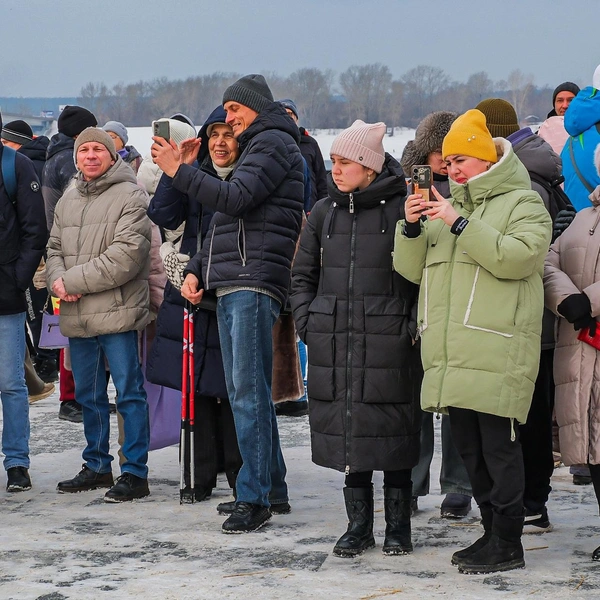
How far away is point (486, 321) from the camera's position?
14.8 feet

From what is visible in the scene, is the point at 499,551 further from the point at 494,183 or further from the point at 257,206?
the point at 257,206

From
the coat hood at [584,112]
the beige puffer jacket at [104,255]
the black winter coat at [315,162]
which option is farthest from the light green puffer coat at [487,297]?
the black winter coat at [315,162]

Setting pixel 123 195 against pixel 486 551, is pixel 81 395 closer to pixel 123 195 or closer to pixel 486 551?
pixel 123 195

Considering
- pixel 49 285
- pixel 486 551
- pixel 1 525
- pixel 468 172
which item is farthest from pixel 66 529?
pixel 468 172

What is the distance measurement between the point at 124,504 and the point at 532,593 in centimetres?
240

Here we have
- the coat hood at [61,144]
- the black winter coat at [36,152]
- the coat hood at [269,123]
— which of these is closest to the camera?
the coat hood at [269,123]

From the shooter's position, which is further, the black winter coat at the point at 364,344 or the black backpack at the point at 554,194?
the black backpack at the point at 554,194

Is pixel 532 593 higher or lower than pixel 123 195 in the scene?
lower

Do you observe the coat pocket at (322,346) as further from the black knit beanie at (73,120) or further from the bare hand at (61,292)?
the black knit beanie at (73,120)

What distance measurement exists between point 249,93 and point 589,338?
196 cm

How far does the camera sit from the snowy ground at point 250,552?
4.44 metres

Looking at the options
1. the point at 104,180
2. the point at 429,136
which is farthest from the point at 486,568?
the point at 104,180

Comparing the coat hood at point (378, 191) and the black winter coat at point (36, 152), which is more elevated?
the black winter coat at point (36, 152)

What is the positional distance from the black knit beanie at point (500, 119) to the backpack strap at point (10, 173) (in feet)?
8.35
